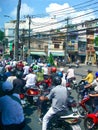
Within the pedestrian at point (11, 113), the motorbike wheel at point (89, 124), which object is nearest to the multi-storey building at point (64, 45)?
the motorbike wheel at point (89, 124)

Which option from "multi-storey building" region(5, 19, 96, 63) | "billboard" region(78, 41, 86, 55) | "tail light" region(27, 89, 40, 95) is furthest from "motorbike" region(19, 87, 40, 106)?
"billboard" region(78, 41, 86, 55)

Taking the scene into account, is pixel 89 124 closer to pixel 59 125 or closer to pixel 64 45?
pixel 59 125

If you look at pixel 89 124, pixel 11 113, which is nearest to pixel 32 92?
pixel 89 124

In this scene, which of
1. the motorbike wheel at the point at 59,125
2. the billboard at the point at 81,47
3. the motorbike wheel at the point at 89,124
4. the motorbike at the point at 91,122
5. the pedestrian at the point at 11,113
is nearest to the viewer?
the pedestrian at the point at 11,113

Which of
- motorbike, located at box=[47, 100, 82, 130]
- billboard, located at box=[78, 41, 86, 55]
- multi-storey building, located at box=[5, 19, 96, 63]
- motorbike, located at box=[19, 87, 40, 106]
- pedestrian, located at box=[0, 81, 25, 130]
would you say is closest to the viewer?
pedestrian, located at box=[0, 81, 25, 130]

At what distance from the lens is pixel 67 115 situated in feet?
23.8

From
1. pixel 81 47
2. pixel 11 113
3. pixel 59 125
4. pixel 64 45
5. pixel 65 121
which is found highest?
pixel 11 113

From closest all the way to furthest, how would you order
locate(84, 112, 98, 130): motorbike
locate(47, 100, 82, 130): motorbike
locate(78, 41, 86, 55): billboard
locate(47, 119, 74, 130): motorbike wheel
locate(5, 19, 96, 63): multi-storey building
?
locate(47, 100, 82, 130): motorbike → locate(47, 119, 74, 130): motorbike wheel → locate(84, 112, 98, 130): motorbike → locate(5, 19, 96, 63): multi-storey building → locate(78, 41, 86, 55): billboard

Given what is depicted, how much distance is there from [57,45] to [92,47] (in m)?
10.9

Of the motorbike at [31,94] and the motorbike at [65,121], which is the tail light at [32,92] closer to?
the motorbike at [31,94]

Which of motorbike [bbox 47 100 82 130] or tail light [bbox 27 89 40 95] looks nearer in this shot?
motorbike [bbox 47 100 82 130]

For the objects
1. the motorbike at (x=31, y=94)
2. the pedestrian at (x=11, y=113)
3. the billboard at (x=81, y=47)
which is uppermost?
the pedestrian at (x=11, y=113)

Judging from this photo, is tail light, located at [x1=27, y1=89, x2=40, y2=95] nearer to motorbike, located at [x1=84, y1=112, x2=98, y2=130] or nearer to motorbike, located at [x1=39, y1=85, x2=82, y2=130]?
motorbike, located at [x1=84, y1=112, x2=98, y2=130]

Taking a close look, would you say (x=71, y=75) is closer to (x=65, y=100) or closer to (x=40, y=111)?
(x=40, y=111)
